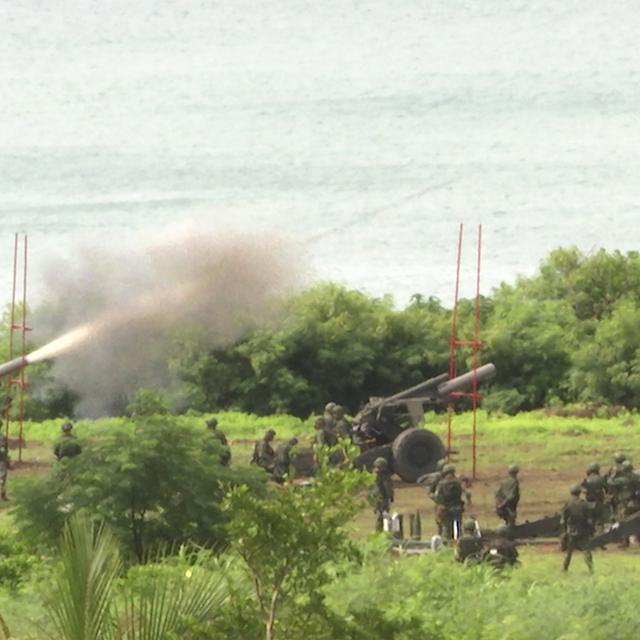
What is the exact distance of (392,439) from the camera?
24719 mm

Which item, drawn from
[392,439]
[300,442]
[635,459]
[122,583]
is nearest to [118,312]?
[300,442]

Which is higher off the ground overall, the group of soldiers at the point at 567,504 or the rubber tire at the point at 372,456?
the rubber tire at the point at 372,456

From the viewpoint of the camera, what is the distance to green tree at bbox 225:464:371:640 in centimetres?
995

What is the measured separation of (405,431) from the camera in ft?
78.9

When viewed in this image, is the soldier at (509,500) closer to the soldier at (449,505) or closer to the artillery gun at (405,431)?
the soldier at (449,505)

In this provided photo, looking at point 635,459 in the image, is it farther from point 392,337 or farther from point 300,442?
point 392,337

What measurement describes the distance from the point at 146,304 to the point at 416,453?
20.5 feet

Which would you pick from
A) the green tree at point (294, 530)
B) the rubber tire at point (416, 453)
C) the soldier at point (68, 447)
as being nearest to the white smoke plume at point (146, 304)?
the rubber tire at point (416, 453)

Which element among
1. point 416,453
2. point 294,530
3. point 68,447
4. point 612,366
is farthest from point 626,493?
point 612,366

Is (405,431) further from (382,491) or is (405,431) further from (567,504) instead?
(567,504)

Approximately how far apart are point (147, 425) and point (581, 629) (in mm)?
5057

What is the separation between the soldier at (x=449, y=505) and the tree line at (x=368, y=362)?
1356 centimetres

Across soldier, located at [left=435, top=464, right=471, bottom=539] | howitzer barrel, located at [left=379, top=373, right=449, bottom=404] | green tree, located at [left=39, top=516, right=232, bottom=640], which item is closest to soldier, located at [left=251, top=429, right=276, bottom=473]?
howitzer barrel, located at [left=379, top=373, right=449, bottom=404]

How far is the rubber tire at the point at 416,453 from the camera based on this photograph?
23.6 meters
